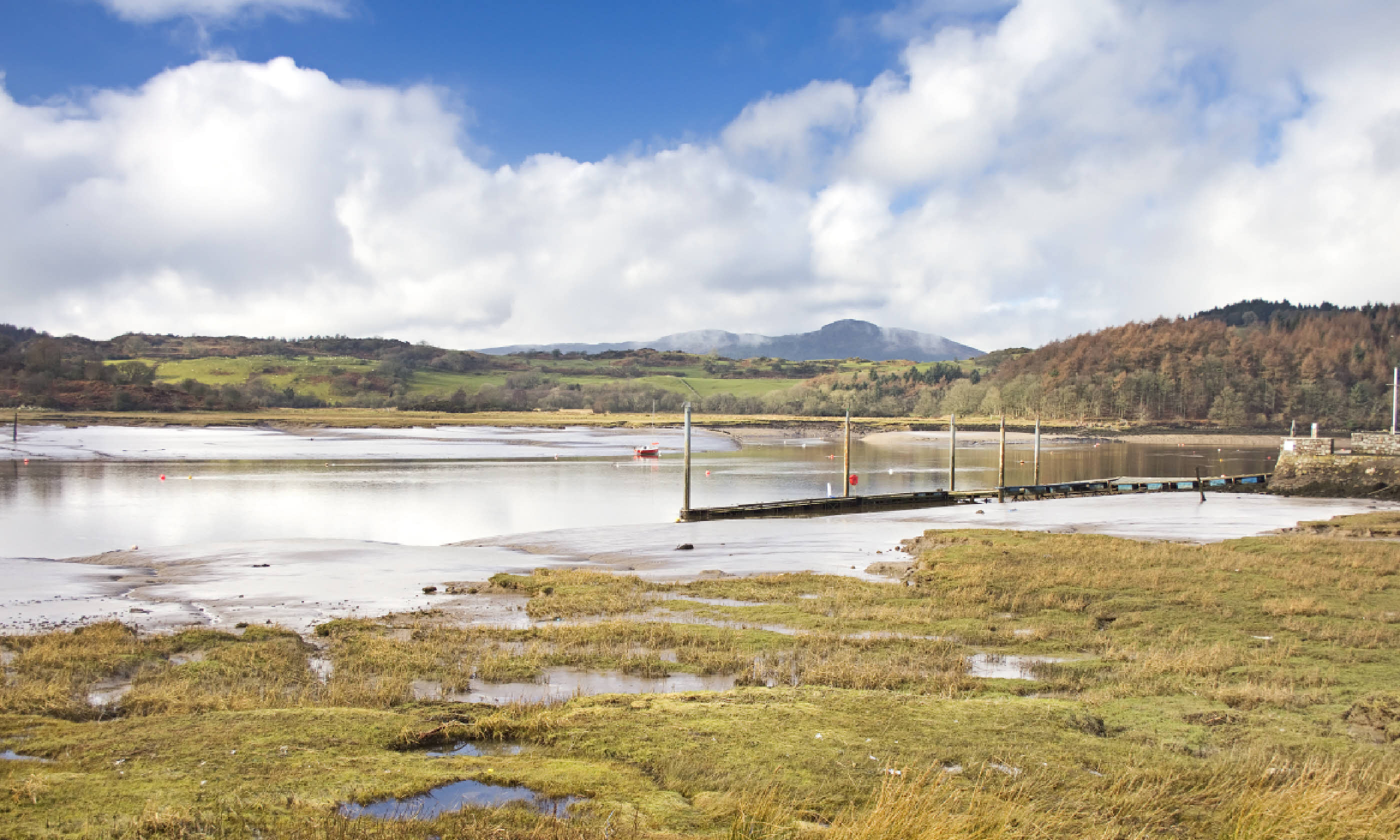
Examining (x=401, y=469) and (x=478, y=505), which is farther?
(x=401, y=469)

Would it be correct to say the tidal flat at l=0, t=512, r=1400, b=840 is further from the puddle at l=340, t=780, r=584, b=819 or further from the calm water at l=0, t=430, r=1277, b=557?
the calm water at l=0, t=430, r=1277, b=557

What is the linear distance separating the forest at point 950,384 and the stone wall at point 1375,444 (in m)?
69.6

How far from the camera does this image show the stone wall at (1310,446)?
145ft

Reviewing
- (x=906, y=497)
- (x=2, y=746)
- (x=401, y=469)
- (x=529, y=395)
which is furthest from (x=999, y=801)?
(x=529, y=395)

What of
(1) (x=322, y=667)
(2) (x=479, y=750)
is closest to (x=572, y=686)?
(2) (x=479, y=750)

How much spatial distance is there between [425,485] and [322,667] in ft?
120

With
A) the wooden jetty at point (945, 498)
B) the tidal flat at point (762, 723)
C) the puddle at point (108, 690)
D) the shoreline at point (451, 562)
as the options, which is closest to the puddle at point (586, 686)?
the tidal flat at point (762, 723)

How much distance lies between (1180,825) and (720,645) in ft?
23.0

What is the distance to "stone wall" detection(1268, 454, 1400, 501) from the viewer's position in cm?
4153

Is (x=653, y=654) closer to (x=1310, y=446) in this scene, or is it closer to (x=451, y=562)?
(x=451, y=562)

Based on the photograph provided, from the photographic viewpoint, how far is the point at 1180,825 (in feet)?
18.6

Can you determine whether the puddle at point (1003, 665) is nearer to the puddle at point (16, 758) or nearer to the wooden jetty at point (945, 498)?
the puddle at point (16, 758)

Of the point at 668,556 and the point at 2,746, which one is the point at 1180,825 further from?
the point at 668,556

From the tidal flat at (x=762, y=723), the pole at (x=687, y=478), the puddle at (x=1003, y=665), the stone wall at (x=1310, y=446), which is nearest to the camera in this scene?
the tidal flat at (x=762, y=723)
